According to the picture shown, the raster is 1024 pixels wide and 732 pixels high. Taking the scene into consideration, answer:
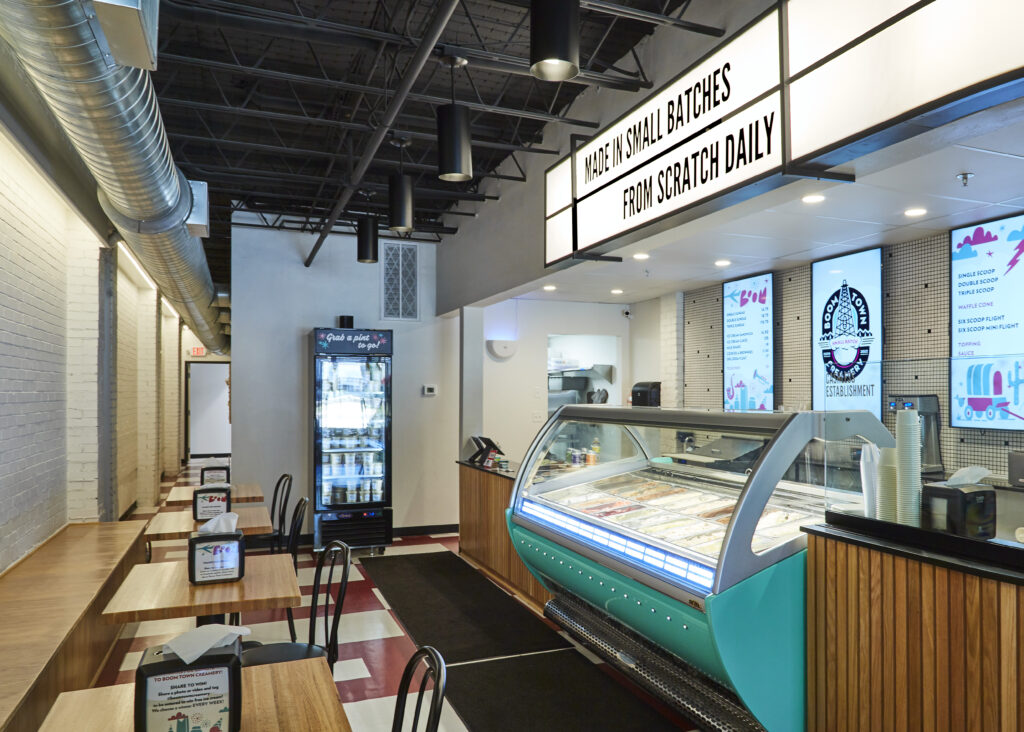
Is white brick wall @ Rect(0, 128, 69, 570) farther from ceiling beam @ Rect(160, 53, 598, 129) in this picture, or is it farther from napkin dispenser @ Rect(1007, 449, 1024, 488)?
napkin dispenser @ Rect(1007, 449, 1024, 488)

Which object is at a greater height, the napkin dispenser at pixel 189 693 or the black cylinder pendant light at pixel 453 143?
the black cylinder pendant light at pixel 453 143

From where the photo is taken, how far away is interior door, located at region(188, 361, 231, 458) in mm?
18352

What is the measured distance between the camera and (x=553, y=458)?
4.49 m

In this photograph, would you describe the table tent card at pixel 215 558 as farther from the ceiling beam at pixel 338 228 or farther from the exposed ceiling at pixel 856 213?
the ceiling beam at pixel 338 228

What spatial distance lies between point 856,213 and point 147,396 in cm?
977

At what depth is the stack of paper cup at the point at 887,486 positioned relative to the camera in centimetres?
264

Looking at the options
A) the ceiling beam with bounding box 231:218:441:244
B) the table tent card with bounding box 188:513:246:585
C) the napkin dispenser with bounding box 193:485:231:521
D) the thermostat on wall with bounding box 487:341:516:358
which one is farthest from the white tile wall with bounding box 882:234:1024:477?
the ceiling beam with bounding box 231:218:441:244

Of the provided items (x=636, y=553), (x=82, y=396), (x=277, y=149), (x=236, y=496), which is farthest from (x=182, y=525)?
(x=636, y=553)

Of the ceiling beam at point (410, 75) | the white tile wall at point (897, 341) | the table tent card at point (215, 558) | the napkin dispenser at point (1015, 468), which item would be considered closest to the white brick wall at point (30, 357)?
the table tent card at point (215, 558)

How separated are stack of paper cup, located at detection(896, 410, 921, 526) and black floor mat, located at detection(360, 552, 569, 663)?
8.36 feet

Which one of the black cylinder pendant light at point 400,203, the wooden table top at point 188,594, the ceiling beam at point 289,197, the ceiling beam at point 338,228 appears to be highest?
the ceiling beam at point 289,197

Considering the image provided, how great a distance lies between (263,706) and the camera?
6.98 ft

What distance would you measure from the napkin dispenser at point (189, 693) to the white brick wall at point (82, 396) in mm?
4450

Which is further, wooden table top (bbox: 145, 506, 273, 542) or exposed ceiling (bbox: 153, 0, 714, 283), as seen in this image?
wooden table top (bbox: 145, 506, 273, 542)
